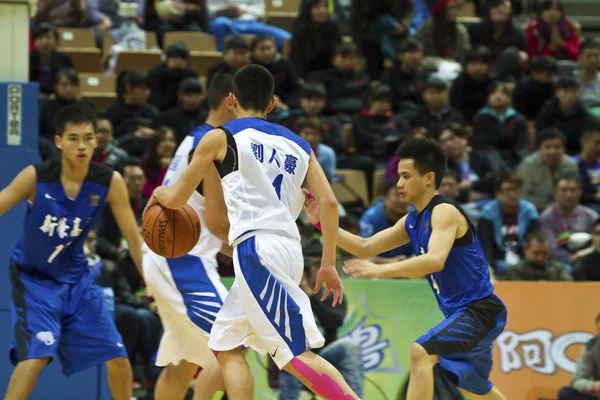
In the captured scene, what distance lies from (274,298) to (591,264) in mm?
5071

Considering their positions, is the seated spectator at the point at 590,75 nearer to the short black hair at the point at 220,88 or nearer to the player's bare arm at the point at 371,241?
the player's bare arm at the point at 371,241

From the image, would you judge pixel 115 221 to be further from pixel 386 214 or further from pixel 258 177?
pixel 258 177

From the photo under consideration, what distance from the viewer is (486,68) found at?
499 inches

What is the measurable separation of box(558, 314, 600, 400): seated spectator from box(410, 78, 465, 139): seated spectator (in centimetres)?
455

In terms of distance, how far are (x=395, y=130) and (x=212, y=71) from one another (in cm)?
224

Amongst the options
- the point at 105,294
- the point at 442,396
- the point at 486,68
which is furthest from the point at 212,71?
the point at 442,396

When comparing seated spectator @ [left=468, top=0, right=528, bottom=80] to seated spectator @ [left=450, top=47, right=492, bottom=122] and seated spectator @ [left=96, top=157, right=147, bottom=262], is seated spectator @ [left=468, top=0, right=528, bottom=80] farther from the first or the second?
seated spectator @ [left=96, top=157, right=147, bottom=262]

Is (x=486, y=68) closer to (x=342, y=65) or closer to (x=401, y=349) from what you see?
(x=342, y=65)

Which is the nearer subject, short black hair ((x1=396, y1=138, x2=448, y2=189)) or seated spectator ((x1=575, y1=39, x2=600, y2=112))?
short black hair ((x1=396, y1=138, x2=448, y2=189))

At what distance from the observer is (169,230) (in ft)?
17.3

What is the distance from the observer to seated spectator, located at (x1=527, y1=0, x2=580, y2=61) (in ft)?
46.5

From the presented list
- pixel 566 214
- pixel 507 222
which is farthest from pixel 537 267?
pixel 566 214

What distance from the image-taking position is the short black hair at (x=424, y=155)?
5938 millimetres

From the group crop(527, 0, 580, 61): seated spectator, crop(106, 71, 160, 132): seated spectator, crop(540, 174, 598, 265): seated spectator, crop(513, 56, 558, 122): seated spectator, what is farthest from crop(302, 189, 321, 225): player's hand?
crop(527, 0, 580, 61): seated spectator
